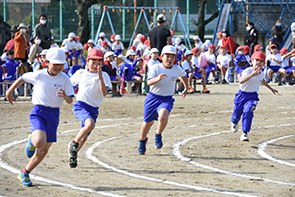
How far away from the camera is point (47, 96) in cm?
682

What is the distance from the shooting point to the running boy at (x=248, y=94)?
9.75 m

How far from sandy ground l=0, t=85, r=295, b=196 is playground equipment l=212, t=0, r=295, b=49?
20455mm

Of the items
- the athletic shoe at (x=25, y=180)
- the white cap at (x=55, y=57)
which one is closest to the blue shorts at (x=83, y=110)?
the white cap at (x=55, y=57)

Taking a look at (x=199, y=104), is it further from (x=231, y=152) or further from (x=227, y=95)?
(x=231, y=152)

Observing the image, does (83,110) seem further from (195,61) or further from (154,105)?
(195,61)

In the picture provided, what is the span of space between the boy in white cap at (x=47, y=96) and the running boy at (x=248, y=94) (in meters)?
4.06

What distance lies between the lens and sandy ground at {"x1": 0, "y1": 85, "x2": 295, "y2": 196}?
256 inches

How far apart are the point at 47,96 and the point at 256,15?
31.4m

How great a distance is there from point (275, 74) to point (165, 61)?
52.5ft

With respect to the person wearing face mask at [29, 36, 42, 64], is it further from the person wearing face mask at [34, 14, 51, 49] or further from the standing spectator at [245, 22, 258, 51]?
the standing spectator at [245, 22, 258, 51]

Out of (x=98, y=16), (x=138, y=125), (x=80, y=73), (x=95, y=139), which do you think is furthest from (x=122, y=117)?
(x=98, y=16)

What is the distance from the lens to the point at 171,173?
7.34 metres

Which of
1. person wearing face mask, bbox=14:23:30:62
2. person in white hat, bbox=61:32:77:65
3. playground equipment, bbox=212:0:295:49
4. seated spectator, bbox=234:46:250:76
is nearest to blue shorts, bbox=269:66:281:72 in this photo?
seated spectator, bbox=234:46:250:76

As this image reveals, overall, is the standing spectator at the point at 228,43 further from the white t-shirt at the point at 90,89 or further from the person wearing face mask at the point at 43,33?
the white t-shirt at the point at 90,89
